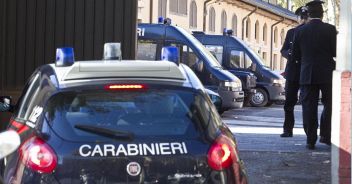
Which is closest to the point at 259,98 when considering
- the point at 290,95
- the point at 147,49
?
the point at 147,49

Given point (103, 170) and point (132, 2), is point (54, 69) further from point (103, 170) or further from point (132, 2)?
point (132, 2)

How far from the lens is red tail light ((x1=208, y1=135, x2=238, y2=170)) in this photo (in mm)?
4758

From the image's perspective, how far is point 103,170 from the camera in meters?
4.60

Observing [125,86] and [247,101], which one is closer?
[125,86]

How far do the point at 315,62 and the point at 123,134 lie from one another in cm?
539

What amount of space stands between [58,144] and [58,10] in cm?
716

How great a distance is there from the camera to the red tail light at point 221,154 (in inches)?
187

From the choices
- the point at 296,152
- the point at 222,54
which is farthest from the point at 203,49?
the point at 296,152

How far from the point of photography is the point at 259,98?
69.0ft

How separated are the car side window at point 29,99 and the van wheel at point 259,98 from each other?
15.3 m

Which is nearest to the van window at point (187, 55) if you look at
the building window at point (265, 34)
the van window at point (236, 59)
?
the van window at point (236, 59)

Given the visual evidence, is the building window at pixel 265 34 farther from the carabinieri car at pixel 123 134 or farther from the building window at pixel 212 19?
the carabinieri car at pixel 123 134

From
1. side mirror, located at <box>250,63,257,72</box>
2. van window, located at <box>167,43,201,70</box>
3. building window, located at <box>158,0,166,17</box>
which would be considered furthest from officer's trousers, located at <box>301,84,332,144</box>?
building window, located at <box>158,0,166,17</box>

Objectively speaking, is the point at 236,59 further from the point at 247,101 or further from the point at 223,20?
the point at 223,20
